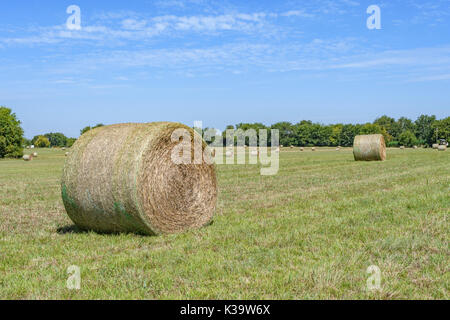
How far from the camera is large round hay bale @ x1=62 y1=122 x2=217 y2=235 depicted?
7691 millimetres

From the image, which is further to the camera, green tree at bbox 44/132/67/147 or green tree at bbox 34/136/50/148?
green tree at bbox 44/132/67/147

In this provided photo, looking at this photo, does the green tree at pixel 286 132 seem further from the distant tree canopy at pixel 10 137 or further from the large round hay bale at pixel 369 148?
the large round hay bale at pixel 369 148

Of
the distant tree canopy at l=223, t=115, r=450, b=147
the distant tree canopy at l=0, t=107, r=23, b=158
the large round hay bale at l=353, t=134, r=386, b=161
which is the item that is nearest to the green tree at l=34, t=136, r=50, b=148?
the distant tree canopy at l=223, t=115, r=450, b=147

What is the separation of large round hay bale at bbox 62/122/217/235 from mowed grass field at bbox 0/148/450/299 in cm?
37

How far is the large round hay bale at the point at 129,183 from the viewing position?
769 centimetres

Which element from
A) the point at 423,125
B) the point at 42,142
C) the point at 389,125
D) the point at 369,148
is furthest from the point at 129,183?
the point at 42,142

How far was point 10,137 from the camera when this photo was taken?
198 feet

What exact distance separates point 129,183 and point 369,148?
24.2 meters

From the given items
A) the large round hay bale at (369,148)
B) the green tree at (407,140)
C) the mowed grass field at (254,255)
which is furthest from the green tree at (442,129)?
the mowed grass field at (254,255)

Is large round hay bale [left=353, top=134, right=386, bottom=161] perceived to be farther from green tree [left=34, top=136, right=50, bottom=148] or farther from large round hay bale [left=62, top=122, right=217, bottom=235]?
green tree [left=34, top=136, right=50, bottom=148]

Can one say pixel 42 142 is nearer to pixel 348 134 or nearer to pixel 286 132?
pixel 286 132

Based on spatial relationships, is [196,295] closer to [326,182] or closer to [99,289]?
[99,289]

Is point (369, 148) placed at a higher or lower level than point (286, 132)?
lower
